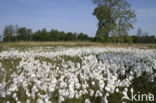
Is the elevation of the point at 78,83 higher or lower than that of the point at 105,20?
lower

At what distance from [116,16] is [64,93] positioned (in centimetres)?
2285

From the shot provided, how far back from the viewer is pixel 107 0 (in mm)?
24594

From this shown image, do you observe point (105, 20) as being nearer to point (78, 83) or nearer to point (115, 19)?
point (115, 19)

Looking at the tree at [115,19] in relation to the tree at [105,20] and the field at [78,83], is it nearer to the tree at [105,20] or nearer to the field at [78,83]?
the tree at [105,20]

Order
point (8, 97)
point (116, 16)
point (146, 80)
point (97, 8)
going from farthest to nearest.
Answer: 1. point (97, 8)
2. point (116, 16)
3. point (146, 80)
4. point (8, 97)

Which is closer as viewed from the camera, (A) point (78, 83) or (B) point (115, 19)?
(A) point (78, 83)

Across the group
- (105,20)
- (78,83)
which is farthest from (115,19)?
(78,83)

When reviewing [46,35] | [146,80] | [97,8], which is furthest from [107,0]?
[46,35]

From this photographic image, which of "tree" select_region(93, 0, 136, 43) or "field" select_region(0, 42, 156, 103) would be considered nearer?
"field" select_region(0, 42, 156, 103)

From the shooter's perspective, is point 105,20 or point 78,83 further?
point 105,20

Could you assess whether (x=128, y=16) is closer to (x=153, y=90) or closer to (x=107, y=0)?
(x=107, y=0)

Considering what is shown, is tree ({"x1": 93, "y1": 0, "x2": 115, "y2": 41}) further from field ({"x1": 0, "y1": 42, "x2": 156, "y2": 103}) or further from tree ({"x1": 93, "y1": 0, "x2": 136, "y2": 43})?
field ({"x1": 0, "y1": 42, "x2": 156, "y2": 103})

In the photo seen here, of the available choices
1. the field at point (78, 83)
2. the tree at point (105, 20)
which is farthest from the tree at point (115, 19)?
the field at point (78, 83)

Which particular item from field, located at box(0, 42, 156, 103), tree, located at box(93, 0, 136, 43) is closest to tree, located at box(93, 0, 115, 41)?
tree, located at box(93, 0, 136, 43)
